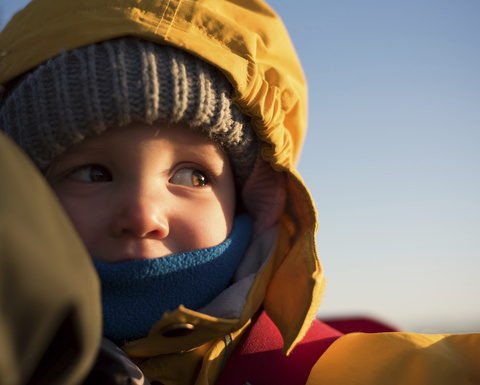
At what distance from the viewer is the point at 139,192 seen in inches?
42.8

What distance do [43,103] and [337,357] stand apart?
3.50 ft

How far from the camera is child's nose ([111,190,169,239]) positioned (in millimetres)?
1045

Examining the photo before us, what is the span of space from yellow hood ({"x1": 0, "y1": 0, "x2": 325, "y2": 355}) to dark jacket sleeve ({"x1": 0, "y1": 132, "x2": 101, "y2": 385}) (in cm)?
49

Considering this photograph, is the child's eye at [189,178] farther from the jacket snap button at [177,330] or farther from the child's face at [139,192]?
the jacket snap button at [177,330]

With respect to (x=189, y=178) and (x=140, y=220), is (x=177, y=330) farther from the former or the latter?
(x=189, y=178)

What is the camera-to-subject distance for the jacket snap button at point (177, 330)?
0.98m

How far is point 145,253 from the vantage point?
42.8 inches

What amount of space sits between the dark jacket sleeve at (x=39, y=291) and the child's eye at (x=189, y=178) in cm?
71

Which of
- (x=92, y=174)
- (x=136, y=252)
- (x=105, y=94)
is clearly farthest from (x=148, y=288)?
(x=105, y=94)

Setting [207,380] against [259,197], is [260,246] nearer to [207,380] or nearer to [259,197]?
[259,197]

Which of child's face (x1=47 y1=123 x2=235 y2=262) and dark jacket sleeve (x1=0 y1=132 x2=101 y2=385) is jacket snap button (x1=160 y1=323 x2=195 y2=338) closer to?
child's face (x1=47 y1=123 x2=235 y2=262)

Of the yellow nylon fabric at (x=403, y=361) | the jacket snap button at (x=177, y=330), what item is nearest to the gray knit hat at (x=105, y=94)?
the jacket snap button at (x=177, y=330)

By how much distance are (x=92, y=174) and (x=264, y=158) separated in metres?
0.54

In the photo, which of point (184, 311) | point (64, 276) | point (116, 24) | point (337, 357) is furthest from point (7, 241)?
point (337, 357)
